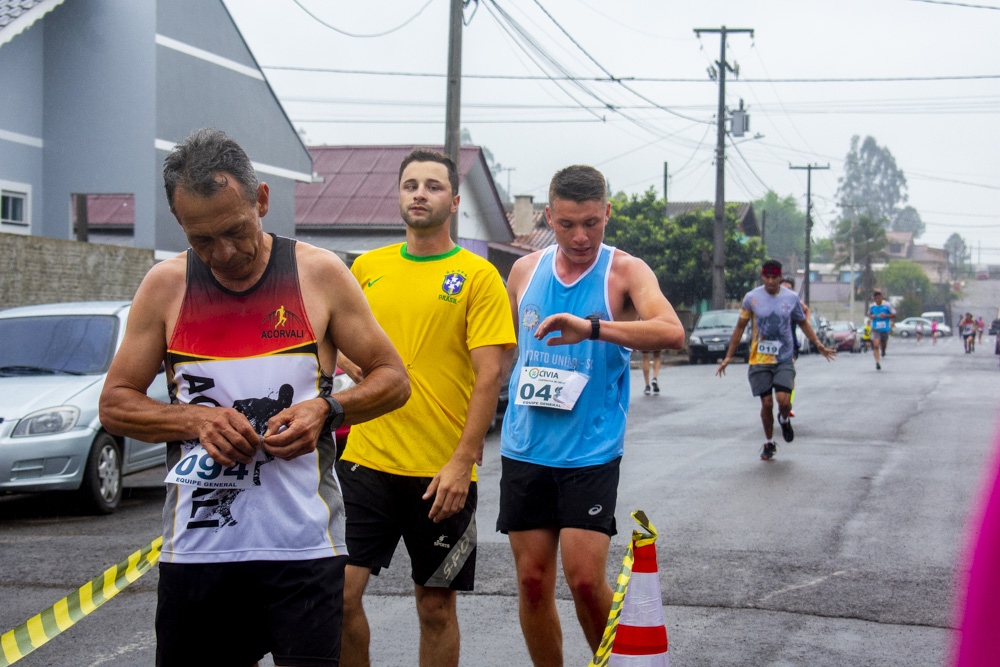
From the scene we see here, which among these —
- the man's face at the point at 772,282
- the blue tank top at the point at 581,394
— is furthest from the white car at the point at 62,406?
the man's face at the point at 772,282

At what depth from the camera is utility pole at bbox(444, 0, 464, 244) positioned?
16.6 metres

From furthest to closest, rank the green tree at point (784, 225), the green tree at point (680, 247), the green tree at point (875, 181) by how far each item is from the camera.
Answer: the green tree at point (875, 181) → the green tree at point (784, 225) → the green tree at point (680, 247)

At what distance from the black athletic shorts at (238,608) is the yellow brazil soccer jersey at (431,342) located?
3.85 feet

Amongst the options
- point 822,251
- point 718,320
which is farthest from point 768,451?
point 822,251

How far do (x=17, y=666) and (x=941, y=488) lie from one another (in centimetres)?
745

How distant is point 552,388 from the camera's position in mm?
4113

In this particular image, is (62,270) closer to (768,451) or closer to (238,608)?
(768,451)

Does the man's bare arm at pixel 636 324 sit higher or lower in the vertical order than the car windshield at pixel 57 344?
higher

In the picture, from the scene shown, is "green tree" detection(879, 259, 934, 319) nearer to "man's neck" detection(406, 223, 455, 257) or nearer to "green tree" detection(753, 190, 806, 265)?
"green tree" detection(753, 190, 806, 265)

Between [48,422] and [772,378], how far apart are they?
273 inches

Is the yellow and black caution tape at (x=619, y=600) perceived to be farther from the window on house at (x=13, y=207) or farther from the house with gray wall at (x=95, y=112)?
the window on house at (x=13, y=207)

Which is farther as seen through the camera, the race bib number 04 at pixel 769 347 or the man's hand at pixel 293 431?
the race bib number 04 at pixel 769 347

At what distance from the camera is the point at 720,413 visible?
51.5 ft

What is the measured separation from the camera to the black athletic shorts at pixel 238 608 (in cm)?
266
